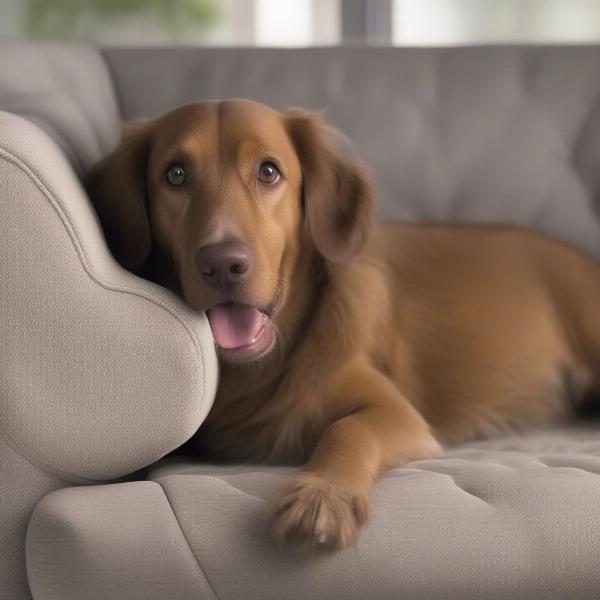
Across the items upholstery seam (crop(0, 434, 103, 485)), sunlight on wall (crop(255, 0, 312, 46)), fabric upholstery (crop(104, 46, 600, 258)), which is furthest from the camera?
sunlight on wall (crop(255, 0, 312, 46))

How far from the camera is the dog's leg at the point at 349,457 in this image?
136 cm

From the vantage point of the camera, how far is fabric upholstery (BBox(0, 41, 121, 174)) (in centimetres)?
218

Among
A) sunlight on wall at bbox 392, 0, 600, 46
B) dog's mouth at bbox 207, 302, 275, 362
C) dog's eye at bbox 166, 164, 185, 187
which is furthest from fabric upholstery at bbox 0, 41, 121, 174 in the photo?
sunlight on wall at bbox 392, 0, 600, 46

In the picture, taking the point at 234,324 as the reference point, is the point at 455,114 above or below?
above

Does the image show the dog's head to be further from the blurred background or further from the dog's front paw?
the blurred background

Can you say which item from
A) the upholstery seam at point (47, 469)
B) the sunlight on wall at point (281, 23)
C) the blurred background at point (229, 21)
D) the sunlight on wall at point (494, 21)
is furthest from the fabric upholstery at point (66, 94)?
the sunlight on wall at point (281, 23)

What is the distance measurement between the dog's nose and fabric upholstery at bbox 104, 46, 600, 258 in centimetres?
97

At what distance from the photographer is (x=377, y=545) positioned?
1364mm

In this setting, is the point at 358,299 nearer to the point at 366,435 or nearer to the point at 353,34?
the point at 366,435

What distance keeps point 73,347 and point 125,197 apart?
51 centimetres

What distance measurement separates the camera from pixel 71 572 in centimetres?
139

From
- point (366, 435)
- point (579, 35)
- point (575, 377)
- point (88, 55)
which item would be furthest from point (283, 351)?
point (579, 35)

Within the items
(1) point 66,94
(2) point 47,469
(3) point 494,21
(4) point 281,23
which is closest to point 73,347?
(2) point 47,469

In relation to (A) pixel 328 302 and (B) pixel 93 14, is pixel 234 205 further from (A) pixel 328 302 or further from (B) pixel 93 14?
(B) pixel 93 14
